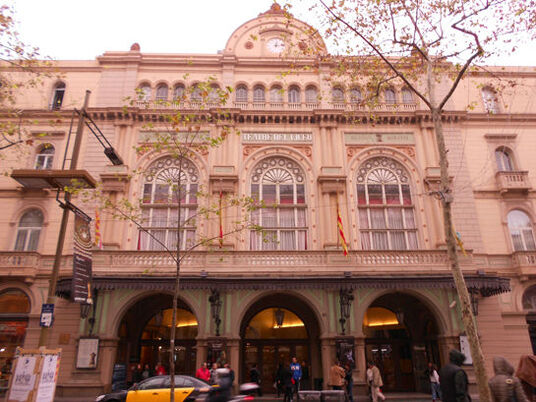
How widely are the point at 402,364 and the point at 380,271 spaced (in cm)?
574

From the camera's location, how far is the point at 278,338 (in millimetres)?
21594

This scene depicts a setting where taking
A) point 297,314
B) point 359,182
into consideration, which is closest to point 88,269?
point 297,314

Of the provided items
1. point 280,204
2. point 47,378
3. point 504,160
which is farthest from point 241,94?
point 47,378

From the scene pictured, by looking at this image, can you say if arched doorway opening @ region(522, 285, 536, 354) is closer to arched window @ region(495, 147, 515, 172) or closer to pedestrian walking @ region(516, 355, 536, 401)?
arched window @ region(495, 147, 515, 172)

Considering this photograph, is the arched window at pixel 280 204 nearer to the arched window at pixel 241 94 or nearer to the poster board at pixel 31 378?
the arched window at pixel 241 94

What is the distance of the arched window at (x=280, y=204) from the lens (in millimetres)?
22013

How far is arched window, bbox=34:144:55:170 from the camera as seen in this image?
76.4 feet

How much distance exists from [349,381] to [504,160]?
16790 mm

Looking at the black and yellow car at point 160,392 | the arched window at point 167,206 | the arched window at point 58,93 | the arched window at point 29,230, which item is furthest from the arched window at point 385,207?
the arched window at point 58,93

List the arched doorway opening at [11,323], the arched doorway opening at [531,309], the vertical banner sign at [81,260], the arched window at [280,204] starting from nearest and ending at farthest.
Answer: the vertical banner sign at [81,260] < the arched doorway opening at [11,323] < the arched doorway opening at [531,309] < the arched window at [280,204]

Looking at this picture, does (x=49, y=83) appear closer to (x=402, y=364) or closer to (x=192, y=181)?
(x=192, y=181)

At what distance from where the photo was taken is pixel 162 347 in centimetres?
2166

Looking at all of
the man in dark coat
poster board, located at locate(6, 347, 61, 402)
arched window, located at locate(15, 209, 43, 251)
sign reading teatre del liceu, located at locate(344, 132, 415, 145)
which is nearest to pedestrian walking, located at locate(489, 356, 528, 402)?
the man in dark coat

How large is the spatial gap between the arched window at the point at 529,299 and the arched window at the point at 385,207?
6022 millimetres
